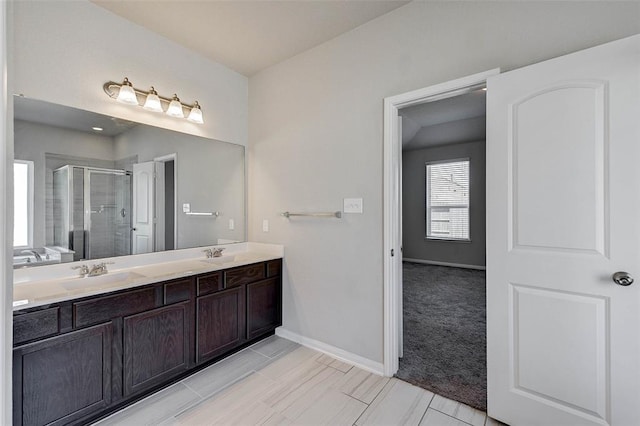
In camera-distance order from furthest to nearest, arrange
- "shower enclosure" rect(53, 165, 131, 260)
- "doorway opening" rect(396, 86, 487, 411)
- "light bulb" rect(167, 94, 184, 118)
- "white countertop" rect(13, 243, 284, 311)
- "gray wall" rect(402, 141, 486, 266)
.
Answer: "gray wall" rect(402, 141, 486, 266)
"light bulb" rect(167, 94, 184, 118)
"doorway opening" rect(396, 86, 487, 411)
"shower enclosure" rect(53, 165, 131, 260)
"white countertop" rect(13, 243, 284, 311)

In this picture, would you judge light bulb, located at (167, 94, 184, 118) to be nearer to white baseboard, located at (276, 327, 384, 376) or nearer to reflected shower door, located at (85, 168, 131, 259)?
reflected shower door, located at (85, 168, 131, 259)

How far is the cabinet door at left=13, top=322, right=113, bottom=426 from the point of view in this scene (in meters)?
1.46

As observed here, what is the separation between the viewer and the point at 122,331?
1.83 metres

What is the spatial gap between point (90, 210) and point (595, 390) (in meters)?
3.20

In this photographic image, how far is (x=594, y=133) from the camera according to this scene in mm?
1439

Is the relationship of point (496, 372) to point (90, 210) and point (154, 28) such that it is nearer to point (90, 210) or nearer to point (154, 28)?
point (90, 210)

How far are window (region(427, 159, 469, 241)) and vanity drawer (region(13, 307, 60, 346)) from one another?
6.21 metres

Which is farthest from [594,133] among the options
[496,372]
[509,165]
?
[496,372]

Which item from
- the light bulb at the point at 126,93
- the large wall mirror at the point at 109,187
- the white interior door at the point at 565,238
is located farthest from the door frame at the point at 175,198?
the white interior door at the point at 565,238

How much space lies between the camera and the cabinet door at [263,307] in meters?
2.64

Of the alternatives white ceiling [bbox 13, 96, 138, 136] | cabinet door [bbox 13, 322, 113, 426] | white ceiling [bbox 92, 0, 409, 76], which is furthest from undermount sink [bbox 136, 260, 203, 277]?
white ceiling [bbox 92, 0, 409, 76]

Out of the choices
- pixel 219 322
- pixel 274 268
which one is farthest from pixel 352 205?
pixel 219 322

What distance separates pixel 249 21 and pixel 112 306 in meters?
2.22

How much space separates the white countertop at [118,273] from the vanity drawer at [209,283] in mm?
49
